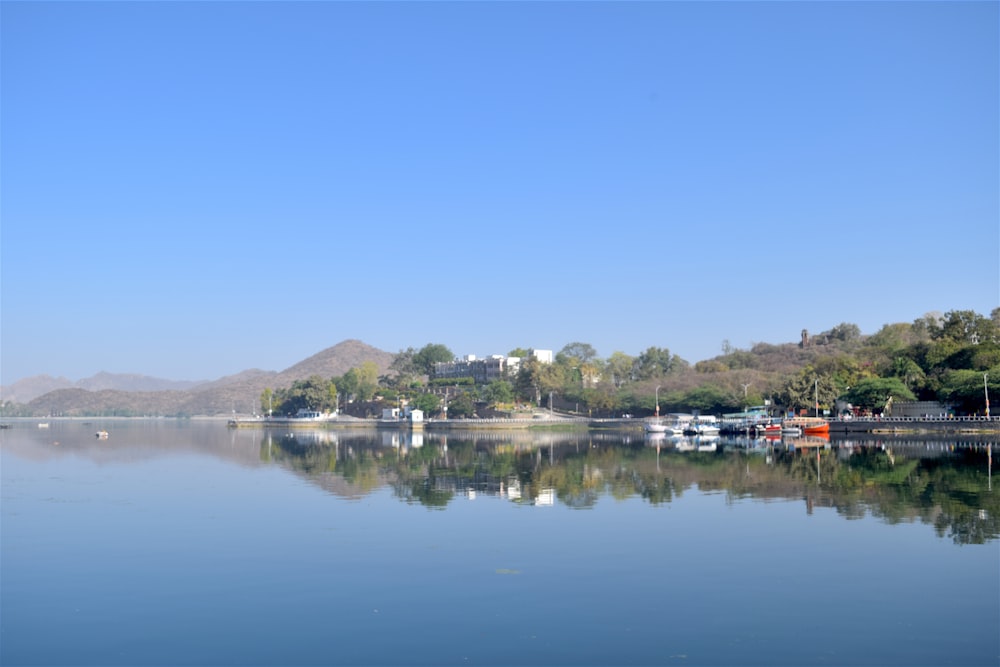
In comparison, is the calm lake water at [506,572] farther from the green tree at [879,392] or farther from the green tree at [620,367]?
the green tree at [620,367]

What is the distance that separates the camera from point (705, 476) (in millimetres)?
37094

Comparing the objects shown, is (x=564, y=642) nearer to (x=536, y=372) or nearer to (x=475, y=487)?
(x=475, y=487)

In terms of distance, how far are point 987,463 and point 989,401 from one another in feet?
123

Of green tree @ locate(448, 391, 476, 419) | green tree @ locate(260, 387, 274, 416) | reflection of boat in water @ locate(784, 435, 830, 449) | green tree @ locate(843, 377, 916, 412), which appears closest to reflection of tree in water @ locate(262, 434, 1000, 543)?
reflection of boat in water @ locate(784, 435, 830, 449)

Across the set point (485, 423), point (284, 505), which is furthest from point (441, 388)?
point (284, 505)

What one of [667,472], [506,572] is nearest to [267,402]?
[667,472]

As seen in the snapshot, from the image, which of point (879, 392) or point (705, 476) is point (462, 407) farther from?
point (705, 476)

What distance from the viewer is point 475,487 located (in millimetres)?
33438

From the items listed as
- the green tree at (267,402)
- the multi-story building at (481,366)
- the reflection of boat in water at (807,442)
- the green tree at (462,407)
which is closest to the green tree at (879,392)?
the reflection of boat in water at (807,442)

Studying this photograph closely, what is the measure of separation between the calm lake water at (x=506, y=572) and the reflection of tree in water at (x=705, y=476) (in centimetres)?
28

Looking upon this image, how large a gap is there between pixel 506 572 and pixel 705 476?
22.0 metres

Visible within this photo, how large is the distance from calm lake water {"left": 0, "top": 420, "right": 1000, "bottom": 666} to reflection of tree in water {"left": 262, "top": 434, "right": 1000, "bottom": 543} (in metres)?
0.28

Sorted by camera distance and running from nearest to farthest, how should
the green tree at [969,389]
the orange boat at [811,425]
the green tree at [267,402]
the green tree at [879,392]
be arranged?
1. the green tree at [969,389]
2. the orange boat at [811,425]
3. the green tree at [879,392]
4. the green tree at [267,402]

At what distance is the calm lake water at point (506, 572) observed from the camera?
1236 cm
